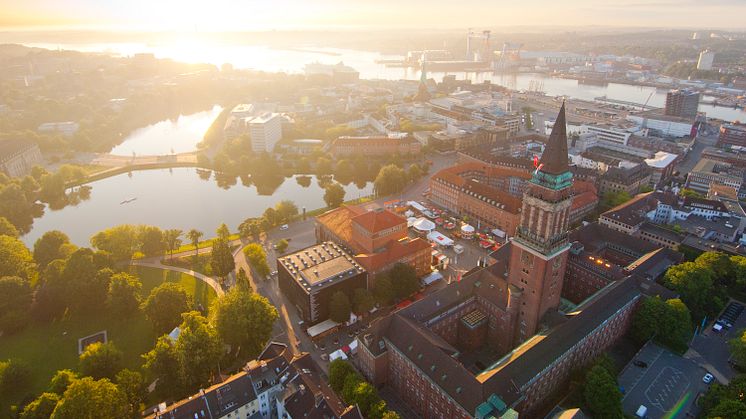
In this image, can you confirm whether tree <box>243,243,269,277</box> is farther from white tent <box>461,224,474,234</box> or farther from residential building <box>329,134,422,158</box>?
residential building <box>329,134,422,158</box>

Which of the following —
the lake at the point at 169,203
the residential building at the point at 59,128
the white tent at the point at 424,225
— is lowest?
the lake at the point at 169,203

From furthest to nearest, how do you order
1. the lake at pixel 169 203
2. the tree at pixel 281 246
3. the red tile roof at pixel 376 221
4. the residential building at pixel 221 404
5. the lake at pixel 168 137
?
the lake at pixel 168 137 < the lake at pixel 169 203 < the tree at pixel 281 246 < the red tile roof at pixel 376 221 < the residential building at pixel 221 404

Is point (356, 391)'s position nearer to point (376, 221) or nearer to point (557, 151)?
point (376, 221)

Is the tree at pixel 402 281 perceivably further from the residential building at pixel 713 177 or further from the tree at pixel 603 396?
the residential building at pixel 713 177

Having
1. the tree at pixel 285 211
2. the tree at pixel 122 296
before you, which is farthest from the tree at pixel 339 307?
the tree at pixel 285 211

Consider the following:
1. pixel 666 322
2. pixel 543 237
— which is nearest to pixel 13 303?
pixel 543 237

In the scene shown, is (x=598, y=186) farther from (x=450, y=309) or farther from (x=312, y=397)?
(x=312, y=397)
